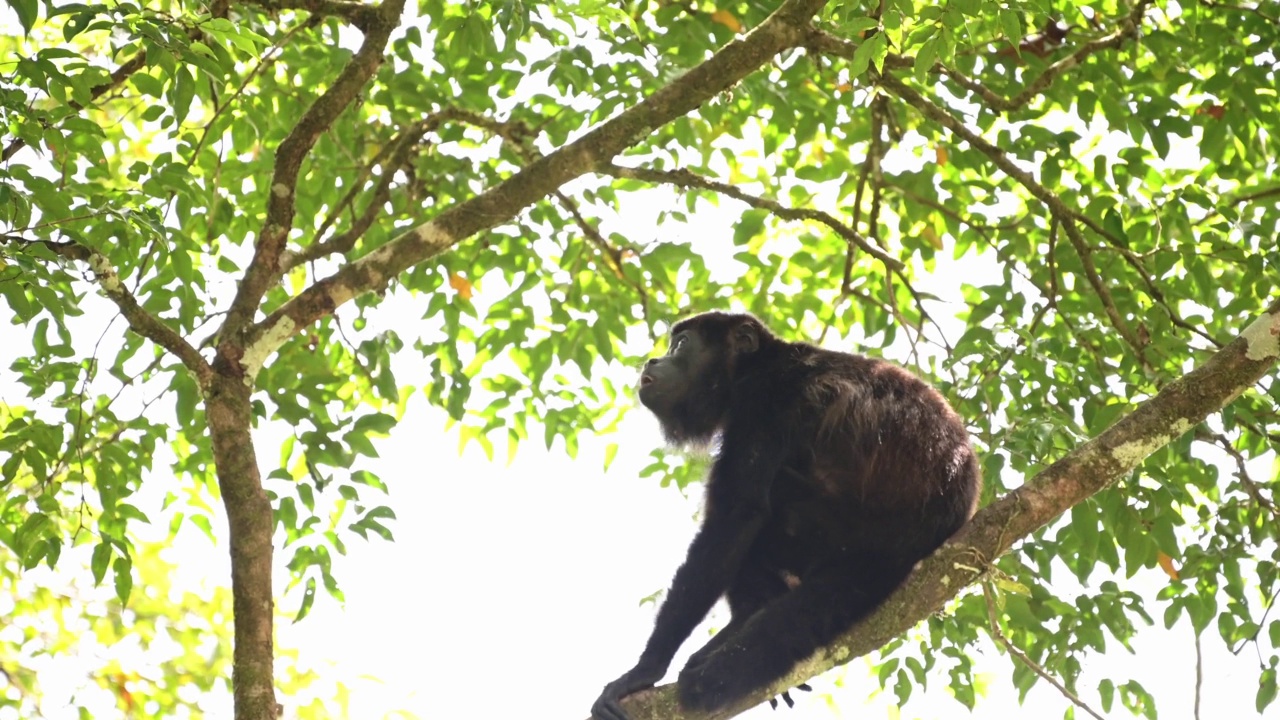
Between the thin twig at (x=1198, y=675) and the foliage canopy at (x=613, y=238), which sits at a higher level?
the foliage canopy at (x=613, y=238)

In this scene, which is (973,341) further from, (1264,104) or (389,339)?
(389,339)

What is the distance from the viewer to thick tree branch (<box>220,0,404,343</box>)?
129 inches

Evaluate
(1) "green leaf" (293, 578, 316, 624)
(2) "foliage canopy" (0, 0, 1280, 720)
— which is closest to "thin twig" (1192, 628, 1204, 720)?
(2) "foliage canopy" (0, 0, 1280, 720)

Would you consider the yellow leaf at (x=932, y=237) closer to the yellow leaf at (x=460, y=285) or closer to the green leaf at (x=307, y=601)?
the yellow leaf at (x=460, y=285)

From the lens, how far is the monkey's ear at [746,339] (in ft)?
13.0

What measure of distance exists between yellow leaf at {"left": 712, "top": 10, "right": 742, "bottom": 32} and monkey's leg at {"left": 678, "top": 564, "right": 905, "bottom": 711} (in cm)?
251

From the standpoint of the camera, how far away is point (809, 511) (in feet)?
10.8

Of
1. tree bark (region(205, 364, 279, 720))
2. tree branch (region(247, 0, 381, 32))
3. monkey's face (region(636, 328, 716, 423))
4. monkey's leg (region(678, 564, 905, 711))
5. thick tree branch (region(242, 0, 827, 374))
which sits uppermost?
tree branch (region(247, 0, 381, 32))

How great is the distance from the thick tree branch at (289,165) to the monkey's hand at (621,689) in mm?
1360

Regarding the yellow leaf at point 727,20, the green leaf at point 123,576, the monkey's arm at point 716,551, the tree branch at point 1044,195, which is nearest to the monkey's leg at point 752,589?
the monkey's arm at point 716,551

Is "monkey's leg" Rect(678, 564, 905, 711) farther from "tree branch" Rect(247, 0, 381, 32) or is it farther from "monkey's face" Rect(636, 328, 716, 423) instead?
"tree branch" Rect(247, 0, 381, 32)

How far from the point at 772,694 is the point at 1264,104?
3.02 meters

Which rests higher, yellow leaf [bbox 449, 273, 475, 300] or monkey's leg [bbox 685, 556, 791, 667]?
yellow leaf [bbox 449, 273, 475, 300]

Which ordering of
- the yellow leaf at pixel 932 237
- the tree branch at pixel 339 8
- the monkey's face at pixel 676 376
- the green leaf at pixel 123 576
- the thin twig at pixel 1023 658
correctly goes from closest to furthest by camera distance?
the thin twig at pixel 1023 658 → the green leaf at pixel 123 576 → the tree branch at pixel 339 8 → the monkey's face at pixel 676 376 → the yellow leaf at pixel 932 237
